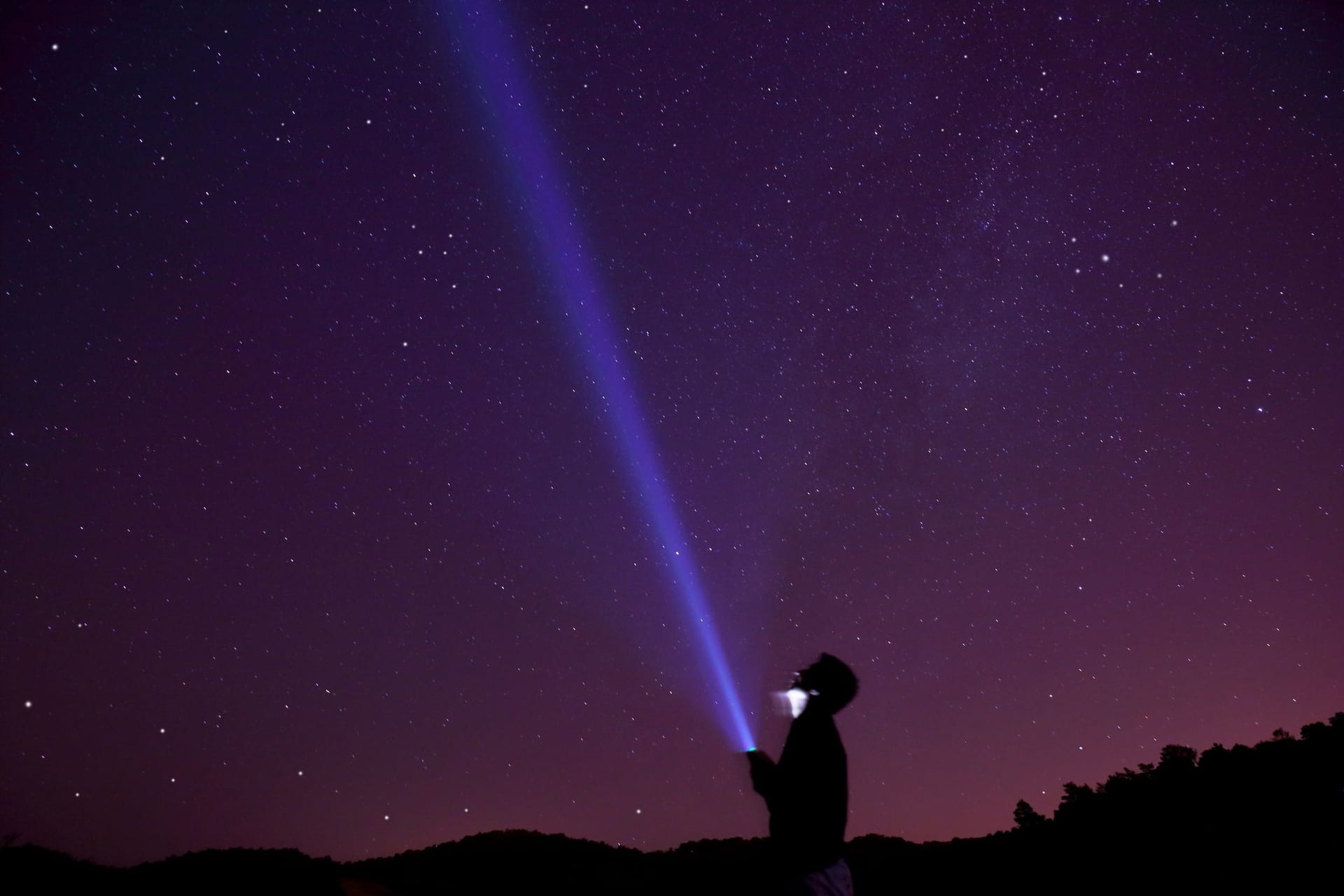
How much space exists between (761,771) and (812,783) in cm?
24

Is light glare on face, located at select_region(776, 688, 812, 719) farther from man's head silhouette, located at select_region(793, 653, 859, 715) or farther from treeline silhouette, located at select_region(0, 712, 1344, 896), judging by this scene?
treeline silhouette, located at select_region(0, 712, 1344, 896)

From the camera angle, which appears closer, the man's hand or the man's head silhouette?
the man's hand

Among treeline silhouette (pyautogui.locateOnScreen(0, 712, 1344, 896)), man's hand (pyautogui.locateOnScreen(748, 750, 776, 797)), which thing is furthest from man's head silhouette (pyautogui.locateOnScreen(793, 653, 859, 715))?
treeline silhouette (pyautogui.locateOnScreen(0, 712, 1344, 896))

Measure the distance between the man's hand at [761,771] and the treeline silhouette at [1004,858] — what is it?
752 centimetres

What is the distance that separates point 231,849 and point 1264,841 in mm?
14850

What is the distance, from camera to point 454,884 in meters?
12.1

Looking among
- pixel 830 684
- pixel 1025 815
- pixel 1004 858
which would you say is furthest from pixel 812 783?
pixel 1025 815

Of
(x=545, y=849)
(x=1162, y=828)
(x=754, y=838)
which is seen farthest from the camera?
(x=754, y=838)

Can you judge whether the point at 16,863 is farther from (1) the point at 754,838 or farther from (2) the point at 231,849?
(1) the point at 754,838

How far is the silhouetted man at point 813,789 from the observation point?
270cm

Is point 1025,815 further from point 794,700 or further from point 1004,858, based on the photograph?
point 794,700

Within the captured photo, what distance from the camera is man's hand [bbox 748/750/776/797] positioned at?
9.55 feet

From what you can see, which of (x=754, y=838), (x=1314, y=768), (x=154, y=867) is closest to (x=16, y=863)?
(x=154, y=867)

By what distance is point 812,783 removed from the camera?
282 centimetres
